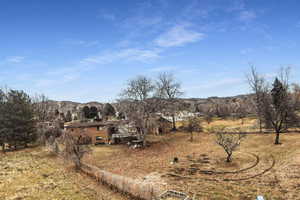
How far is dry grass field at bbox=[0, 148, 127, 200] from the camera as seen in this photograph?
12083mm

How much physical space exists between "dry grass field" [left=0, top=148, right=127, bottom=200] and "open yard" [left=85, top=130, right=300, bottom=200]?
344 centimetres

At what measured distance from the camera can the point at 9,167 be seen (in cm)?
1919

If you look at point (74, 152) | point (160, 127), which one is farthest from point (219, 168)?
point (160, 127)

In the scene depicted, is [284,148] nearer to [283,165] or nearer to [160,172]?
[283,165]

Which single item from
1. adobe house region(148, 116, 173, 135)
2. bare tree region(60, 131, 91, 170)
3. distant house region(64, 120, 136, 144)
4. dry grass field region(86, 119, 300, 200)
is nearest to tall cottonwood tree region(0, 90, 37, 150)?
distant house region(64, 120, 136, 144)

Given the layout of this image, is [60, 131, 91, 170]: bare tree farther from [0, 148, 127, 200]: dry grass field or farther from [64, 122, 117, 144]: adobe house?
[64, 122, 117, 144]: adobe house

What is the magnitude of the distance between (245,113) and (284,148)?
41.1 m

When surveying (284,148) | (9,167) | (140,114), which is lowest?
(9,167)

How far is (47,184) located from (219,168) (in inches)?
558

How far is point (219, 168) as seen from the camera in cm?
1644

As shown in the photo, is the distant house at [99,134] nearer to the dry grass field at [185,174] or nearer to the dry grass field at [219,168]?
the dry grass field at [219,168]

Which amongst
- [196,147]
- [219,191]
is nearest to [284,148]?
[196,147]

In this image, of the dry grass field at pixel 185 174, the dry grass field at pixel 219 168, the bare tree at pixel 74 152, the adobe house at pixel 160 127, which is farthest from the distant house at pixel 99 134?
the bare tree at pixel 74 152

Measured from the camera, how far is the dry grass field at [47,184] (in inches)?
476
